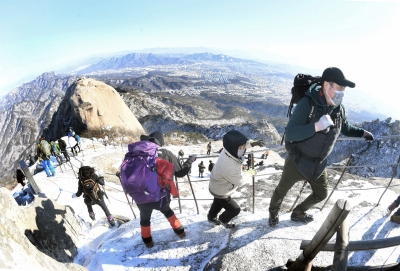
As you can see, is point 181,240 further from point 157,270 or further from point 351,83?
point 351,83

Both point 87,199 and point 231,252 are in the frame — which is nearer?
point 231,252

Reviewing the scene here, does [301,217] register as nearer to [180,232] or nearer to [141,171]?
[180,232]

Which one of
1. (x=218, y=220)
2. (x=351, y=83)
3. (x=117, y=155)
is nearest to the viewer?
(x=351, y=83)

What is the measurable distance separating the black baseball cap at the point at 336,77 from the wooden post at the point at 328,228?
1.77 metres

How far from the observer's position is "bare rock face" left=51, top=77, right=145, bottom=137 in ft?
88.7

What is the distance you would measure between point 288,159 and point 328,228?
1.80 meters

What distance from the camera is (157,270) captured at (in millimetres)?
3668

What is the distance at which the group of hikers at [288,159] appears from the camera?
303 centimetres

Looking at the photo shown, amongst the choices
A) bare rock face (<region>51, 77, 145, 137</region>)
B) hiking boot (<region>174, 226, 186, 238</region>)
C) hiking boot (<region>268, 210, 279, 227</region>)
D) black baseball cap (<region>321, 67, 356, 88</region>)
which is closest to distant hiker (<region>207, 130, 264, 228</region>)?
hiking boot (<region>268, 210, 279, 227</region>)

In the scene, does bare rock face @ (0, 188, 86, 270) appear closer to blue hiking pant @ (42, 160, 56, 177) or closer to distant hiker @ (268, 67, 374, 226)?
distant hiker @ (268, 67, 374, 226)

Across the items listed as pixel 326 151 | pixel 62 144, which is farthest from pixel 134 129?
pixel 326 151

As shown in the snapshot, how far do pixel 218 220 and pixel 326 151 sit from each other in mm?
2571

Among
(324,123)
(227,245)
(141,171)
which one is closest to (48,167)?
(141,171)

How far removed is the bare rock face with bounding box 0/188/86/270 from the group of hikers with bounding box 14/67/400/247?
1381 millimetres
